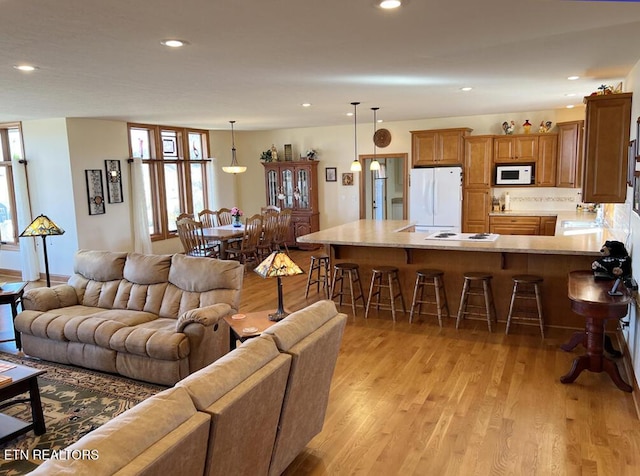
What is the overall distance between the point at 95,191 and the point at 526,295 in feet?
20.3

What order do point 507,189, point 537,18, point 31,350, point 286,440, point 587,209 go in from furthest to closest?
1. point 507,189
2. point 587,209
3. point 31,350
4. point 537,18
5. point 286,440

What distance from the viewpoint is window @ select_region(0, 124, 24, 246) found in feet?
24.5

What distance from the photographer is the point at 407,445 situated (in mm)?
2760

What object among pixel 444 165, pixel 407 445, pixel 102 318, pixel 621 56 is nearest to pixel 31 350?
pixel 102 318

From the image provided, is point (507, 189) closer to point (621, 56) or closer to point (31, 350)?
point (621, 56)

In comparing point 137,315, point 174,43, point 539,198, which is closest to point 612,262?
point 174,43

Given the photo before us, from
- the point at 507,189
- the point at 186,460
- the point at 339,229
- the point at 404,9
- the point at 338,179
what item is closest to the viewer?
the point at 186,460

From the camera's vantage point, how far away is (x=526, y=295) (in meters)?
4.73

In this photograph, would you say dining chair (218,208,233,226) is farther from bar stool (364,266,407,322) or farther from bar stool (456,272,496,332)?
bar stool (456,272,496,332)

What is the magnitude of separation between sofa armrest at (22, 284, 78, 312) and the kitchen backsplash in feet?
21.9

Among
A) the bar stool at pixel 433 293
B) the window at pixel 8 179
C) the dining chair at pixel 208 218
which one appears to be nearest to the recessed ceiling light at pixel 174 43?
the bar stool at pixel 433 293

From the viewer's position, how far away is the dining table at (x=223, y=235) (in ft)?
24.3

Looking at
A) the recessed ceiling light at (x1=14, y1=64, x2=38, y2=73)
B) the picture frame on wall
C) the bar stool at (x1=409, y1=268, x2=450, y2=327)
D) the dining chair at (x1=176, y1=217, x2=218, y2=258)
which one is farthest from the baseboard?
the picture frame on wall

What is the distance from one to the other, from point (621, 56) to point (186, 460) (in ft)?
14.1
